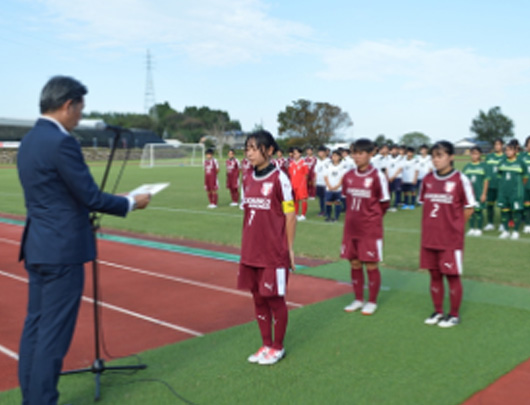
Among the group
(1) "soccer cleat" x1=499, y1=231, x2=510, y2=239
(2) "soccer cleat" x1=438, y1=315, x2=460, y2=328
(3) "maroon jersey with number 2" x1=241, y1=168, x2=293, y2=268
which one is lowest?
(2) "soccer cleat" x1=438, y1=315, x2=460, y2=328

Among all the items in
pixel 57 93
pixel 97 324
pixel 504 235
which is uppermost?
pixel 57 93

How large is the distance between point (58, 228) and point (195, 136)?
322 feet

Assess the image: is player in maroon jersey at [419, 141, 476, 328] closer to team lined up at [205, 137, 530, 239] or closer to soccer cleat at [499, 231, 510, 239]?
team lined up at [205, 137, 530, 239]

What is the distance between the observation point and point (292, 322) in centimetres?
Answer: 573

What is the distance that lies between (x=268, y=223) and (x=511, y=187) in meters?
8.41

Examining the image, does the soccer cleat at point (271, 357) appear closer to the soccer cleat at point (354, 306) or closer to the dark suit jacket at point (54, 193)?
the soccer cleat at point (354, 306)

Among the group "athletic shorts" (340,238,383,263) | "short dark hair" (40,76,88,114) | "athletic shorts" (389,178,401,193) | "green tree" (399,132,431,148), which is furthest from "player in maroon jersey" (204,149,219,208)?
"green tree" (399,132,431,148)

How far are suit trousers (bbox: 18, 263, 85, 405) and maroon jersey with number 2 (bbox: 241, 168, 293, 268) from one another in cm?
159

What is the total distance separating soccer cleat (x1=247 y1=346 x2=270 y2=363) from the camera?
455 cm

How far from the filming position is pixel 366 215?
19.2 feet

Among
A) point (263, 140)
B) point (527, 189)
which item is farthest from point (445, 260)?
point (527, 189)

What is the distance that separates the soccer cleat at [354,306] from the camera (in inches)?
238

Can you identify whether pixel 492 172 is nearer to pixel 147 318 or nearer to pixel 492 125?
pixel 147 318

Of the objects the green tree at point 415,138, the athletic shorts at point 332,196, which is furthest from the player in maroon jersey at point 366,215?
the green tree at point 415,138
